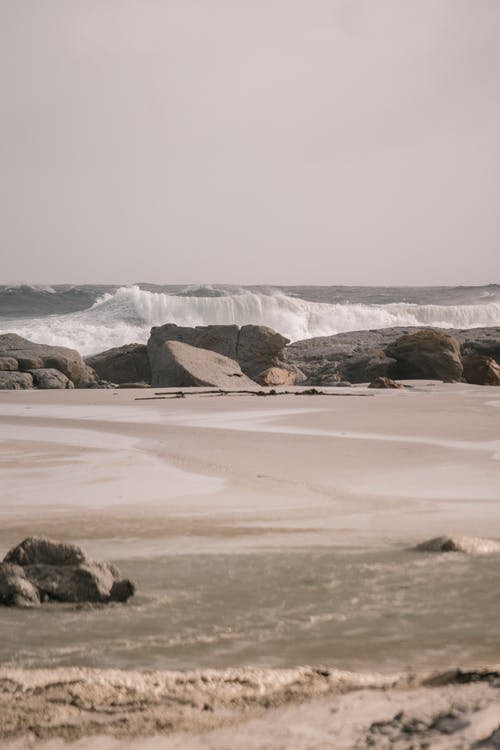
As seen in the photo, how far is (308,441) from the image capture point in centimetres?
748

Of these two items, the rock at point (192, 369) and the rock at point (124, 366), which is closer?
the rock at point (192, 369)

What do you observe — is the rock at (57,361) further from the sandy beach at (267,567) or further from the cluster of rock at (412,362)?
the sandy beach at (267,567)

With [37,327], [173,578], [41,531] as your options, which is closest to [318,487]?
[41,531]

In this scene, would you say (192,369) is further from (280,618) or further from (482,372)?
(280,618)

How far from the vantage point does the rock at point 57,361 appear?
15.4 metres

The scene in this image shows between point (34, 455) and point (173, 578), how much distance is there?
12.0ft

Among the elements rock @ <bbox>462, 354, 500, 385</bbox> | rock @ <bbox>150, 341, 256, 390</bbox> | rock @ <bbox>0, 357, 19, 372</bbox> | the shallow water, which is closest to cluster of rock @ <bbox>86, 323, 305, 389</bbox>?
rock @ <bbox>150, 341, 256, 390</bbox>

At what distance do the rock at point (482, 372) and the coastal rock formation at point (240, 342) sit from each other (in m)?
3.79

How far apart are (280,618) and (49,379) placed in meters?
12.3

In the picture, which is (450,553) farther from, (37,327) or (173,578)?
(37,327)

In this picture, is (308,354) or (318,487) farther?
(308,354)

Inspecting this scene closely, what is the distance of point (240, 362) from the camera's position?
17766mm

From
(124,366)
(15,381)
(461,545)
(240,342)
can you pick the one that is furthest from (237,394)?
(461,545)

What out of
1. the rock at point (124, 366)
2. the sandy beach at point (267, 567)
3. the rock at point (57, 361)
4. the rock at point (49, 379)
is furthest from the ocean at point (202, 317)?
the sandy beach at point (267, 567)
